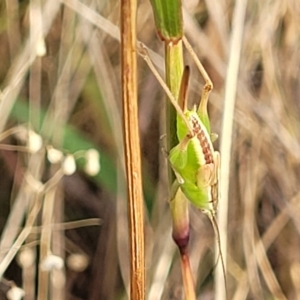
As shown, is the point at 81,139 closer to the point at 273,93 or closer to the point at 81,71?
the point at 81,71

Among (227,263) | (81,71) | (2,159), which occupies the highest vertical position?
(81,71)

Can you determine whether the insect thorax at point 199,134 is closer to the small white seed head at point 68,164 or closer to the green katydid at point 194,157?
the green katydid at point 194,157

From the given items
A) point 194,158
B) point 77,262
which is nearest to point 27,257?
point 77,262

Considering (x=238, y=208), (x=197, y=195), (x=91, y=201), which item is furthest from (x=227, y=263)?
(x=197, y=195)

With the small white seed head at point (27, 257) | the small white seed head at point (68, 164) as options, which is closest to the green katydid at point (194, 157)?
the small white seed head at point (68, 164)

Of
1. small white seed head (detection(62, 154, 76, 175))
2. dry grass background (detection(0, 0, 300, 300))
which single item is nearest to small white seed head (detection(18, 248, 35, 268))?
dry grass background (detection(0, 0, 300, 300))

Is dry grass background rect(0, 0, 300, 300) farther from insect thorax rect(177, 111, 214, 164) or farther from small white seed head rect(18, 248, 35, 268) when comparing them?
insect thorax rect(177, 111, 214, 164)
